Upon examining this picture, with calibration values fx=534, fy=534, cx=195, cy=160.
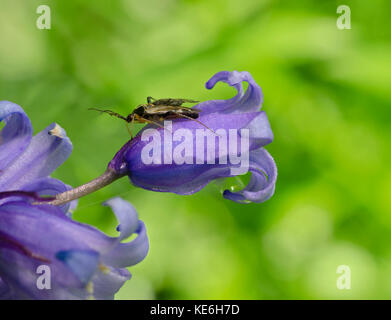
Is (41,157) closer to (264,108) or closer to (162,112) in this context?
(162,112)

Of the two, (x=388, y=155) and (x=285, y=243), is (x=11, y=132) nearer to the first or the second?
(x=285, y=243)

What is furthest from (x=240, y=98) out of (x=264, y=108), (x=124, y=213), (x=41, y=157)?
(x=264, y=108)

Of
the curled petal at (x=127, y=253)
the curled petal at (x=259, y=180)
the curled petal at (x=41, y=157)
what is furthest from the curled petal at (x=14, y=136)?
the curled petal at (x=259, y=180)

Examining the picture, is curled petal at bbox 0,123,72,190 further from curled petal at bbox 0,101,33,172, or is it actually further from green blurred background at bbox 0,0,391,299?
green blurred background at bbox 0,0,391,299

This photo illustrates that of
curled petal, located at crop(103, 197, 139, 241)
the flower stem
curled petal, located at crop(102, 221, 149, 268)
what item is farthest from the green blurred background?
curled petal, located at crop(103, 197, 139, 241)

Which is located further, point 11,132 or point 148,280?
point 148,280

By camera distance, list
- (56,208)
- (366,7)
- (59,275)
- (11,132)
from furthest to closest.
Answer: (366,7)
(11,132)
(56,208)
(59,275)
